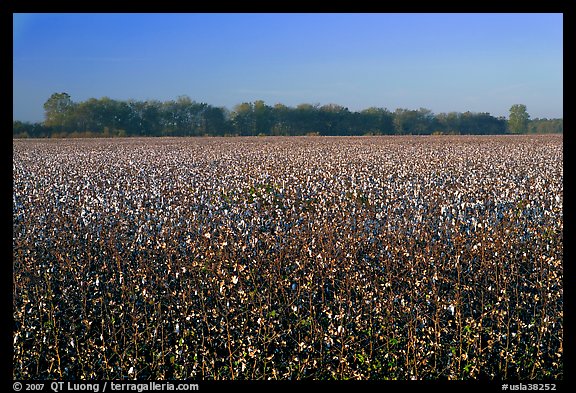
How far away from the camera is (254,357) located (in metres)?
4.14

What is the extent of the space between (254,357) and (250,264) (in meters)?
1.66

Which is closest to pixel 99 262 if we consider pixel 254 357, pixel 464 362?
pixel 254 357

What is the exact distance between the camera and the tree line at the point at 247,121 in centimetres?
6431

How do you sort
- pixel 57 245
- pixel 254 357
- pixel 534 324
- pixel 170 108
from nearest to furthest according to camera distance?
1. pixel 254 357
2. pixel 534 324
3. pixel 57 245
4. pixel 170 108

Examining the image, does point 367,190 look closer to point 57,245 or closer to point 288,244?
point 288,244

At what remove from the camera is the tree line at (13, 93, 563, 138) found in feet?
211

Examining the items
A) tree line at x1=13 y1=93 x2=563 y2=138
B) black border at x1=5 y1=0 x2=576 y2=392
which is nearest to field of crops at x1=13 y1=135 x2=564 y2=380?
black border at x1=5 y1=0 x2=576 y2=392

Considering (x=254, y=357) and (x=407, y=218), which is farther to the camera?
(x=407, y=218)

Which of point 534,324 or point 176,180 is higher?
point 176,180

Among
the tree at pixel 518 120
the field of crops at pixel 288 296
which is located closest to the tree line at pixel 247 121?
the tree at pixel 518 120

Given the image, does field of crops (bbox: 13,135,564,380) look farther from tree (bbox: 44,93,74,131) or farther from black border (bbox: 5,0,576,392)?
tree (bbox: 44,93,74,131)
